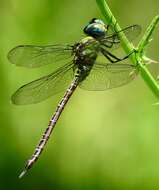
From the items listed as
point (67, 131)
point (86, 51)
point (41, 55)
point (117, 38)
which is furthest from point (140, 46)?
point (67, 131)

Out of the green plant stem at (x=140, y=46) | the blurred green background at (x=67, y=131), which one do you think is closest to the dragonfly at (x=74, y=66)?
the green plant stem at (x=140, y=46)

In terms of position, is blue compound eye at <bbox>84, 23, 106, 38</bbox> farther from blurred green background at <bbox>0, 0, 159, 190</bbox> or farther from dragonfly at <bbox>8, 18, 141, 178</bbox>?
blurred green background at <bbox>0, 0, 159, 190</bbox>

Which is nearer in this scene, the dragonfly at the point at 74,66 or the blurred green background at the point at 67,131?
the dragonfly at the point at 74,66

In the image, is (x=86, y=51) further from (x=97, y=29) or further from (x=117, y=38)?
(x=117, y=38)

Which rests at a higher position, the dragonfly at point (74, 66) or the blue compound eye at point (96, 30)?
the blue compound eye at point (96, 30)

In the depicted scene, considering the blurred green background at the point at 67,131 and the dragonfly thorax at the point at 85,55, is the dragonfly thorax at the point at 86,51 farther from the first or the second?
the blurred green background at the point at 67,131

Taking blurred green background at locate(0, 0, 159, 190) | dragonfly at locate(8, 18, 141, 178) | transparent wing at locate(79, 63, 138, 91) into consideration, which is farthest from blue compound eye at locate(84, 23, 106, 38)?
blurred green background at locate(0, 0, 159, 190)
